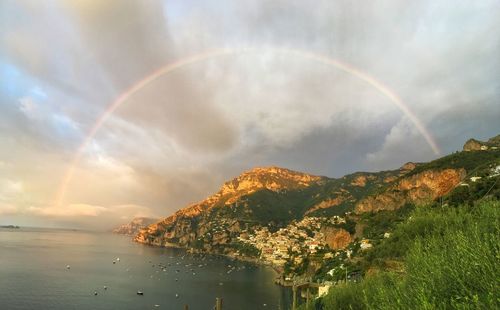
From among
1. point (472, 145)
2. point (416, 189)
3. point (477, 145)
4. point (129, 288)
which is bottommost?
point (129, 288)

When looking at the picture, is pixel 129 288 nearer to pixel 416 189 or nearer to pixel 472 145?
pixel 416 189

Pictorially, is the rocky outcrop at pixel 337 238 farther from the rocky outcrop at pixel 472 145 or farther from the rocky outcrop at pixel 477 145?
the rocky outcrop at pixel 472 145

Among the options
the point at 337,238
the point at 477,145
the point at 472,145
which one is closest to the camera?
the point at 337,238

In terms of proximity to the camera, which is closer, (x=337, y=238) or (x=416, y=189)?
(x=416, y=189)

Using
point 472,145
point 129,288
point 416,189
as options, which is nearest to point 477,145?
point 472,145

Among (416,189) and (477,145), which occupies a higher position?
(477,145)

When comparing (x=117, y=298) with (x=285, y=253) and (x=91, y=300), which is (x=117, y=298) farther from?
(x=285, y=253)

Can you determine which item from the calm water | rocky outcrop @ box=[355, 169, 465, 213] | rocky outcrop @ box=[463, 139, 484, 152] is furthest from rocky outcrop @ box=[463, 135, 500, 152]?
the calm water

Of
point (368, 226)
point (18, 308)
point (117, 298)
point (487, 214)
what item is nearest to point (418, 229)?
point (487, 214)
